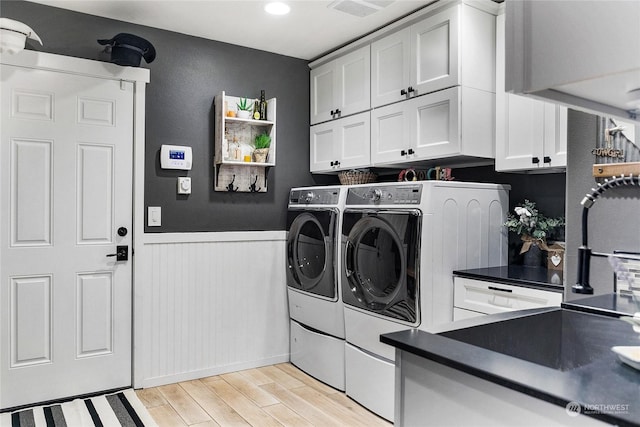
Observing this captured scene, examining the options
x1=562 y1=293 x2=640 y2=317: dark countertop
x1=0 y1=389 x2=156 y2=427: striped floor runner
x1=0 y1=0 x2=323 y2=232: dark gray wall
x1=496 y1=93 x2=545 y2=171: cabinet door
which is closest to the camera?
x1=562 y1=293 x2=640 y2=317: dark countertop

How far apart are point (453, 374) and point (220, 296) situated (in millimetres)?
2736

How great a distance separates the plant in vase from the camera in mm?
2822

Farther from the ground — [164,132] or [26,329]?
[164,132]

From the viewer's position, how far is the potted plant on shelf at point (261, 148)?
12.1 feet

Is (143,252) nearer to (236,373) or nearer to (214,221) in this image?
(214,221)

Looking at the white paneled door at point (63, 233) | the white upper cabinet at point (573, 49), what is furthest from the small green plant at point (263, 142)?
the white upper cabinet at point (573, 49)

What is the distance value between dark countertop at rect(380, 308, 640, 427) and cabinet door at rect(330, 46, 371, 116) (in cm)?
249

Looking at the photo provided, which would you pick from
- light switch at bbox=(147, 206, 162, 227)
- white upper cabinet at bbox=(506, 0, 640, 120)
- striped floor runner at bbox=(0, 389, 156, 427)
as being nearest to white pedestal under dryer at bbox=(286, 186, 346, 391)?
light switch at bbox=(147, 206, 162, 227)

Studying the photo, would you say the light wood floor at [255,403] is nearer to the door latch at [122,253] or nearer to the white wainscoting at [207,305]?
the white wainscoting at [207,305]

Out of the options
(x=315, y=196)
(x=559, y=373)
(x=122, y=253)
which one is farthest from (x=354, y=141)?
(x=559, y=373)

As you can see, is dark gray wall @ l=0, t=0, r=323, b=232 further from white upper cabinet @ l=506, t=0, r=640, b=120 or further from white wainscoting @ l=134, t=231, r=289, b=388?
white upper cabinet @ l=506, t=0, r=640, b=120

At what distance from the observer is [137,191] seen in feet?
10.8

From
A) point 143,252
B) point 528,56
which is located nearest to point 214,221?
point 143,252

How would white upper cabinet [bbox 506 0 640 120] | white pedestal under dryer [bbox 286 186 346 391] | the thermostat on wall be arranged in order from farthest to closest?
1. the thermostat on wall
2. white pedestal under dryer [bbox 286 186 346 391]
3. white upper cabinet [bbox 506 0 640 120]
